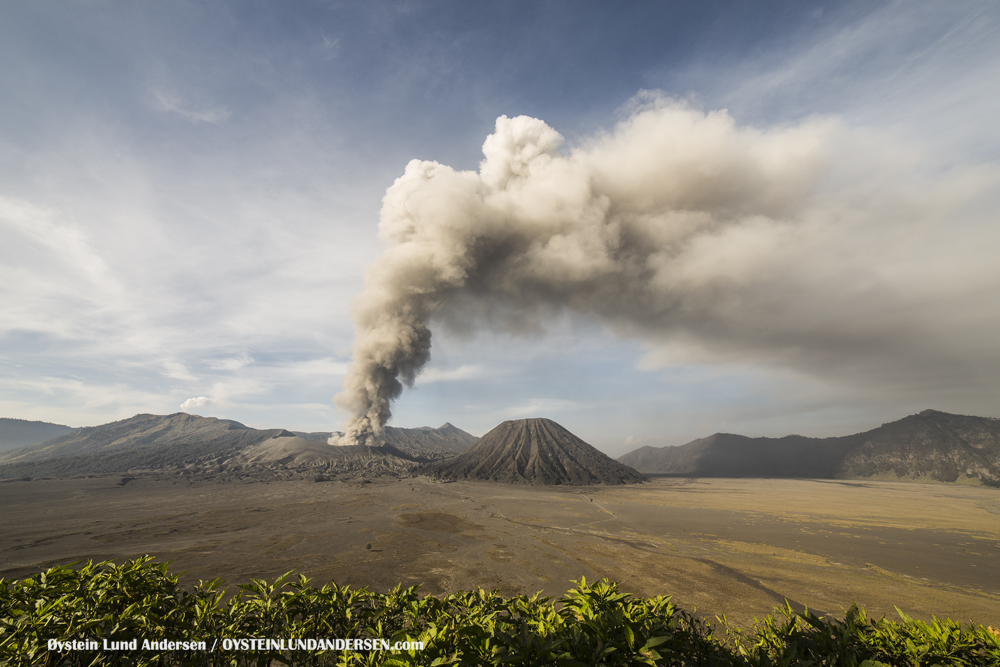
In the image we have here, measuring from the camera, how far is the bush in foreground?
2326mm

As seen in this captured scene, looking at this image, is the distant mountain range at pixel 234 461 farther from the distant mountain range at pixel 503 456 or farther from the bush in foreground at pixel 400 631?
the bush in foreground at pixel 400 631

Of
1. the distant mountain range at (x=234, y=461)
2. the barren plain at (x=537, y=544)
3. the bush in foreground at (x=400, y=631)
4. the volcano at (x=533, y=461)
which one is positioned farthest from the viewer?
the volcano at (x=533, y=461)

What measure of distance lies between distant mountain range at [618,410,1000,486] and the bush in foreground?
533ft

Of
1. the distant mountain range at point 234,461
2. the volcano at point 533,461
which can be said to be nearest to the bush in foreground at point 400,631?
the distant mountain range at point 234,461

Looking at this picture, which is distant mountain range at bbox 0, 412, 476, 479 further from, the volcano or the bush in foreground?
the bush in foreground

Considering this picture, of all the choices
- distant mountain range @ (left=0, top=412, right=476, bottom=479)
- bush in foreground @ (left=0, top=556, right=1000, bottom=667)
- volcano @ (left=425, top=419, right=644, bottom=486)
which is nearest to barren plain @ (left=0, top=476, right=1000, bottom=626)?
bush in foreground @ (left=0, top=556, right=1000, bottom=667)

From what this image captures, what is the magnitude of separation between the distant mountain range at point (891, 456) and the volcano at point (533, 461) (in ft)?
206

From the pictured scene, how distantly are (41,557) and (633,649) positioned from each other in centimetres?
3792

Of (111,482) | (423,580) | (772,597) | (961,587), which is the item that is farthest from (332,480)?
(961,587)

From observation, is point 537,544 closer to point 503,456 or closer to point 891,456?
point 503,456

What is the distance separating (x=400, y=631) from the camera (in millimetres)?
2574

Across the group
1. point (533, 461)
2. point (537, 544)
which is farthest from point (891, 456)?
point (537, 544)

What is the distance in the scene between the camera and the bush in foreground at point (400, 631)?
2.33 metres

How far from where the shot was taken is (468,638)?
2.48 metres
